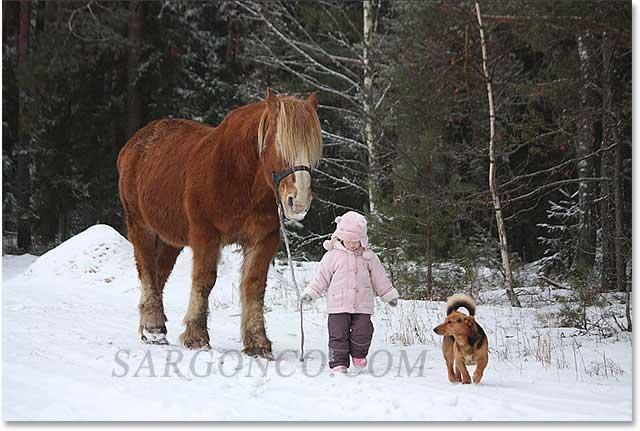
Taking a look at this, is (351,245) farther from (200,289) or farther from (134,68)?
(134,68)

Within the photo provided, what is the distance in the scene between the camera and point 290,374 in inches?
209

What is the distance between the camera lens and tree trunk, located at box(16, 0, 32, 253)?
69.2ft

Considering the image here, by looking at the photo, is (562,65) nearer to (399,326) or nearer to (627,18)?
(627,18)

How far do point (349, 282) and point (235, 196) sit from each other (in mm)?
1357

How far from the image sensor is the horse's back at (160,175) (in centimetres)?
680

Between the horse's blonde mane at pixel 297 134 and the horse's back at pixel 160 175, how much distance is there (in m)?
1.35

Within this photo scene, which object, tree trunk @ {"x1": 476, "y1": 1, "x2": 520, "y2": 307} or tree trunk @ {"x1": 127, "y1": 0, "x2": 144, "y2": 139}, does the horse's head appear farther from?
tree trunk @ {"x1": 127, "y1": 0, "x2": 144, "y2": 139}

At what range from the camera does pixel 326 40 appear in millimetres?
19328

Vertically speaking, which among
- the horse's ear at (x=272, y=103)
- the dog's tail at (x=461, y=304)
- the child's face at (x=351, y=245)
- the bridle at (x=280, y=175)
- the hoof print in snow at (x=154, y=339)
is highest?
the horse's ear at (x=272, y=103)

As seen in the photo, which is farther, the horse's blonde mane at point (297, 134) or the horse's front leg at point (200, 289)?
the horse's front leg at point (200, 289)


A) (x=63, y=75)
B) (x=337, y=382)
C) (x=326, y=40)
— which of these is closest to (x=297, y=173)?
(x=337, y=382)

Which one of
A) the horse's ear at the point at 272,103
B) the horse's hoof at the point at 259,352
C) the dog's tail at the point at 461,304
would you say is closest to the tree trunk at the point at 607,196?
the dog's tail at the point at 461,304

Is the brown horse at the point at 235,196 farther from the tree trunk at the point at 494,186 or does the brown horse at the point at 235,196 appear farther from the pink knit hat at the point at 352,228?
the tree trunk at the point at 494,186

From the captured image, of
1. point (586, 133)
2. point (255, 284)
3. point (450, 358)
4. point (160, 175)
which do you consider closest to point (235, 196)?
point (255, 284)
